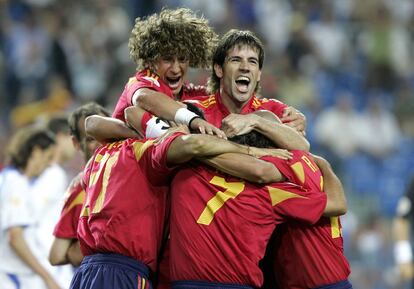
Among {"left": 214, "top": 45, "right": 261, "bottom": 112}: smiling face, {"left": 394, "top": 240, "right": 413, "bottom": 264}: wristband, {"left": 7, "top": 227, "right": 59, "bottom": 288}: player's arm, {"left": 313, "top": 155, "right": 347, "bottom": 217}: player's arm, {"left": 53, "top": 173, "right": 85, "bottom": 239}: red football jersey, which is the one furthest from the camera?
{"left": 394, "top": 240, "right": 413, "bottom": 264}: wristband

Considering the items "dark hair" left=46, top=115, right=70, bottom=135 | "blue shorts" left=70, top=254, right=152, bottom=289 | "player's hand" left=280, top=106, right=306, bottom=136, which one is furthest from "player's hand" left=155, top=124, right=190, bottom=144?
"dark hair" left=46, top=115, right=70, bottom=135

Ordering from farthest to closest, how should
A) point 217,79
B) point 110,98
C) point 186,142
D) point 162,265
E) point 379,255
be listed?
point 110,98 → point 379,255 → point 217,79 → point 162,265 → point 186,142

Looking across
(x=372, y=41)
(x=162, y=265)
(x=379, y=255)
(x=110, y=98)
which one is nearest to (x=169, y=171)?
(x=162, y=265)

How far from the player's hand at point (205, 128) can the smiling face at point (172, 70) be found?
0.62 metres

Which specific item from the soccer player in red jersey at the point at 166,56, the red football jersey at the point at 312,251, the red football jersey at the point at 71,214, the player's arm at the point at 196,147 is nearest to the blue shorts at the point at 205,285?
the red football jersey at the point at 312,251

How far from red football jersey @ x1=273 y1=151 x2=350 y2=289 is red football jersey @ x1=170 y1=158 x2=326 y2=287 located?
0.18m

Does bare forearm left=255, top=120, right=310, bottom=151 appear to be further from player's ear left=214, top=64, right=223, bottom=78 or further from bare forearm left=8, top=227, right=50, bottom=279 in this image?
bare forearm left=8, top=227, right=50, bottom=279

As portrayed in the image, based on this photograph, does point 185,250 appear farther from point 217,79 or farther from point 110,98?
point 110,98

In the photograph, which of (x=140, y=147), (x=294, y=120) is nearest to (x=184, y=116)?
(x=140, y=147)

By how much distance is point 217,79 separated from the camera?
20.3 ft

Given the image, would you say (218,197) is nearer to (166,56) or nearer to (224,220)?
(224,220)

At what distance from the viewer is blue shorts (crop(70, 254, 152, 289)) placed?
5457mm

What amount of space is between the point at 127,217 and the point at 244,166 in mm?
747

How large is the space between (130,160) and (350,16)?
11376mm
